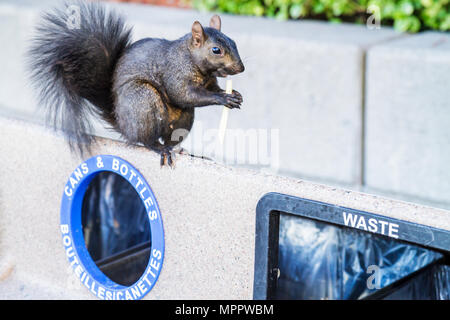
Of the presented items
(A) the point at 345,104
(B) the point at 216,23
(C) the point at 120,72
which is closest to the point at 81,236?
(C) the point at 120,72

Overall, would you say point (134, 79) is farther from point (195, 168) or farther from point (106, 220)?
point (106, 220)

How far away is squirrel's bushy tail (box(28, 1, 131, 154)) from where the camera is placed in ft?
7.01

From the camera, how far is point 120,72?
2.20 metres

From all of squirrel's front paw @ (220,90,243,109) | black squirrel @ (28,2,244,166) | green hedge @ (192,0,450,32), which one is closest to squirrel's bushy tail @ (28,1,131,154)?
black squirrel @ (28,2,244,166)

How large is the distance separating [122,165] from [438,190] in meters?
2.21

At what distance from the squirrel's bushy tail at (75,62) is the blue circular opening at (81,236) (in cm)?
10

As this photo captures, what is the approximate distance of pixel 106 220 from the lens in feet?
9.71

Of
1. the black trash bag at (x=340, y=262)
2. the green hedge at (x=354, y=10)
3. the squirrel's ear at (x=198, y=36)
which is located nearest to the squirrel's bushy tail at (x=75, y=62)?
the squirrel's ear at (x=198, y=36)

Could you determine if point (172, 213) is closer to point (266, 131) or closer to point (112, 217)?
point (112, 217)

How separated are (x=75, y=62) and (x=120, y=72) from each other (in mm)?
156

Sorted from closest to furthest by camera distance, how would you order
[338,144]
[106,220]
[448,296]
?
[448,296] → [106,220] → [338,144]

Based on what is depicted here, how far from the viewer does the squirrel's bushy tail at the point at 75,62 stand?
2.14m

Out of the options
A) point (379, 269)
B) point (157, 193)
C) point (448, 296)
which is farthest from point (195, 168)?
point (448, 296)

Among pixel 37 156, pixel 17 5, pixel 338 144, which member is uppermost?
pixel 17 5
